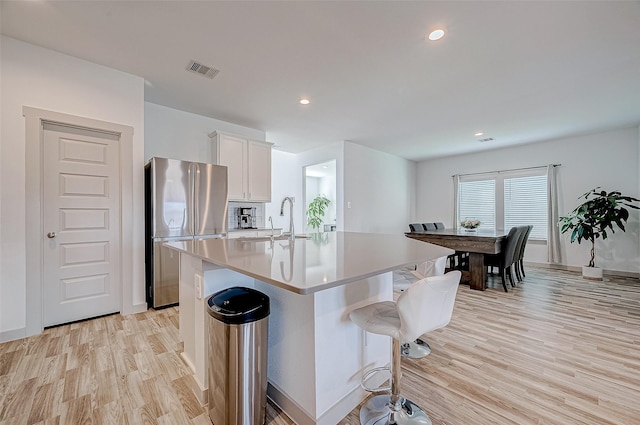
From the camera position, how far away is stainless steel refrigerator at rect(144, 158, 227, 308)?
3.05 meters

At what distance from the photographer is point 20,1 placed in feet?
6.39

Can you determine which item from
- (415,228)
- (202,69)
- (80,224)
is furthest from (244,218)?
(415,228)

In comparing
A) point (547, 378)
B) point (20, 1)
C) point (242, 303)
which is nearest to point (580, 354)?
point (547, 378)

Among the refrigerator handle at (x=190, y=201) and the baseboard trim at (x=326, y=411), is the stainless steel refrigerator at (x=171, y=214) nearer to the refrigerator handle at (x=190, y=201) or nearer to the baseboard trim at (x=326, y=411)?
the refrigerator handle at (x=190, y=201)

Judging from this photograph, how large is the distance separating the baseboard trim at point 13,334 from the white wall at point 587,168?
8.25 m

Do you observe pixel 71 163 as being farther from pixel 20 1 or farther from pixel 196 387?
pixel 196 387

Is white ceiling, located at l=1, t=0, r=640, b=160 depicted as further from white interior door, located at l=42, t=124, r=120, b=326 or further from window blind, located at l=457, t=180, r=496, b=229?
window blind, located at l=457, t=180, r=496, b=229

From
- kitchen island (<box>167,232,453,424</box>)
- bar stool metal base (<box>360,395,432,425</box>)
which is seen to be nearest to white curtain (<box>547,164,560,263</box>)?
kitchen island (<box>167,232,453,424</box>)

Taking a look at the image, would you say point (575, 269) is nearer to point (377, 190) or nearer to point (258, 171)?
point (377, 190)

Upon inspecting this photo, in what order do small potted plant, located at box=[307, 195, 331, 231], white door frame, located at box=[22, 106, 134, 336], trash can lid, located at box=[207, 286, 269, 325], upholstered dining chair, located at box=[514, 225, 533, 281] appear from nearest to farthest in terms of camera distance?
trash can lid, located at box=[207, 286, 269, 325], white door frame, located at box=[22, 106, 134, 336], upholstered dining chair, located at box=[514, 225, 533, 281], small potted plant, located at box=[307, 195, 331, 231]

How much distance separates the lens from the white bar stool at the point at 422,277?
207 centimetres

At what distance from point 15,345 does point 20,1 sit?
2796 millimetres

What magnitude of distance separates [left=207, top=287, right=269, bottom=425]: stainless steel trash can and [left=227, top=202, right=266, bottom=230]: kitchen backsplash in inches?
131

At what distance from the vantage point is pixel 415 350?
2195 mm
